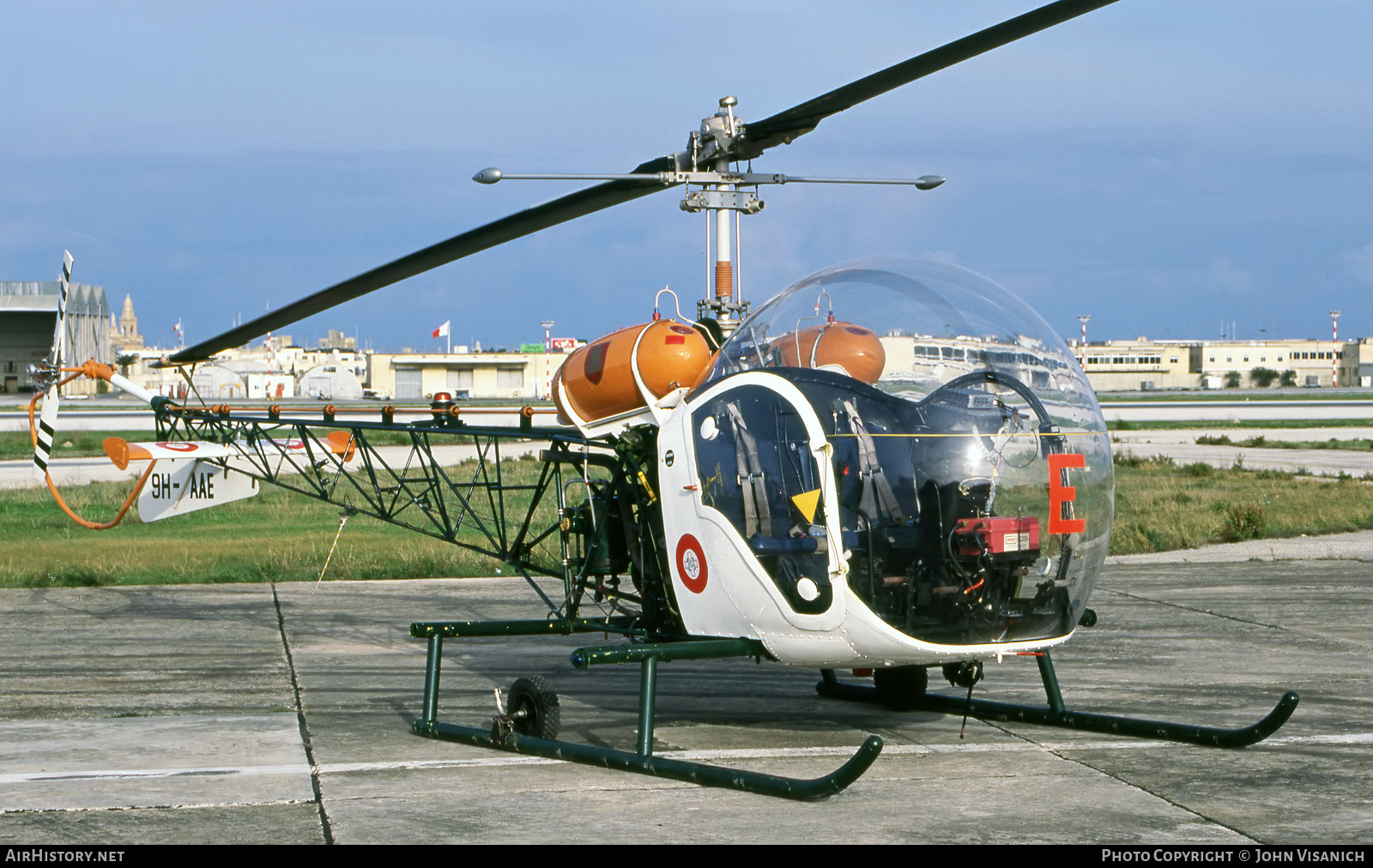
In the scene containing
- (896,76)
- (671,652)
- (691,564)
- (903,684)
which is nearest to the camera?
(896,76)

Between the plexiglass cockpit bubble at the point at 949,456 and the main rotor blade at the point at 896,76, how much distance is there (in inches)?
35.3

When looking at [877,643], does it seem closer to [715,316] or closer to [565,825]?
[565,825]

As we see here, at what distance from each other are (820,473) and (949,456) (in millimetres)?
593

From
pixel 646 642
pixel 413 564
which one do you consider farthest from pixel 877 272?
pixel 413 564

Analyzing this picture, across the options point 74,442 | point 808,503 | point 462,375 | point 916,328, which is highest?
point 462,375

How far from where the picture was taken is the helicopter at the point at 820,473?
6086 millimetres

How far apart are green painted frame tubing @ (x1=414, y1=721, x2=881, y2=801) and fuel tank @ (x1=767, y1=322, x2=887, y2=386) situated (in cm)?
176

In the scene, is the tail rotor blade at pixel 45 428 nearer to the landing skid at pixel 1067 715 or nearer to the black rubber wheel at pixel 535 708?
the black rubber wheel at pixel 535 708

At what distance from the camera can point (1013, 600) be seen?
20.5 ft

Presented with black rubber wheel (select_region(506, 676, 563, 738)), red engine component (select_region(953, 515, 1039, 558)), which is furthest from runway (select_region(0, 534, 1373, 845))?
red engine component (select_region(953, 515, 1039, 558))

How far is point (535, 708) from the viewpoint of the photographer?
743 cm

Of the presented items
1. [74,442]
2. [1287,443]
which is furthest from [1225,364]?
[74,442]

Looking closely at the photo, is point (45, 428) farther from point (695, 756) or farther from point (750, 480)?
point (750, 480)
